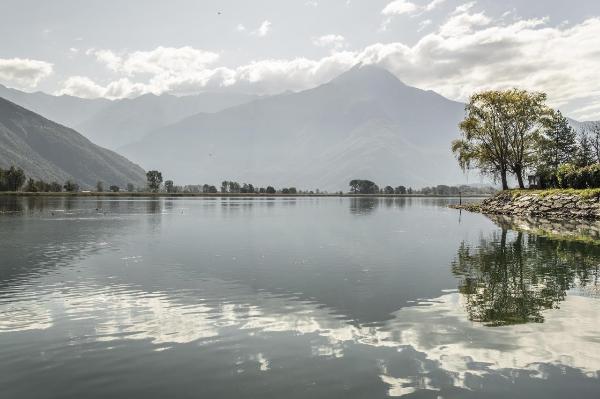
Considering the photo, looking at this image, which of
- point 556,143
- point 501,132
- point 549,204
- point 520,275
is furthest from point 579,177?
point 520,275

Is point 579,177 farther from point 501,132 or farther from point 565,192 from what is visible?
point 501,132

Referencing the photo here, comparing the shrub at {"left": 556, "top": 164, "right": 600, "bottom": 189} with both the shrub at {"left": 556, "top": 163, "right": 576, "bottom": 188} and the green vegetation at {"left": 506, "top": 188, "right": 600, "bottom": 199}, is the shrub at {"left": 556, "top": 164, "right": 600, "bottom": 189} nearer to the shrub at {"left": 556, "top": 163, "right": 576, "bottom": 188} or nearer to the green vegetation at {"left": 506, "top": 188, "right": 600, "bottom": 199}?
the shrub at {"left": 556, "top": 163, "right": 576, "bottom": 188}

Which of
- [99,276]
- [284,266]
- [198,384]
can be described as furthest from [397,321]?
[99,276]

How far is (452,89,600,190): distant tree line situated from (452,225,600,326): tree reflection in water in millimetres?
59682

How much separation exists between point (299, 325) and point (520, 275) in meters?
15.6

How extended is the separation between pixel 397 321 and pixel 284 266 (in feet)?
43.0

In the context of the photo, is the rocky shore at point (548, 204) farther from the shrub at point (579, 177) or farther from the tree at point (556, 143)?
the tree at point (556, 143)

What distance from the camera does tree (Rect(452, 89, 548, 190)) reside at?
317 feet

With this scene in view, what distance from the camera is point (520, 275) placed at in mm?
25719

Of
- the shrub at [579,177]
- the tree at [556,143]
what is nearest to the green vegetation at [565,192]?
the shrub at [579,177]

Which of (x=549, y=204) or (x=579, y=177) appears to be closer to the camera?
(x=579, y=177)

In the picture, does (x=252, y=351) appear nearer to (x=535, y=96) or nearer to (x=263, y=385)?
(x=263, y=385)

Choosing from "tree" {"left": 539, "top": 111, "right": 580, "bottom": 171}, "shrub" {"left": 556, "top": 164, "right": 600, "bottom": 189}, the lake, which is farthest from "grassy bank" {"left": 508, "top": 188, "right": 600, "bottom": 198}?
the lake

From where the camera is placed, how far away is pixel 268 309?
61.3 ft
